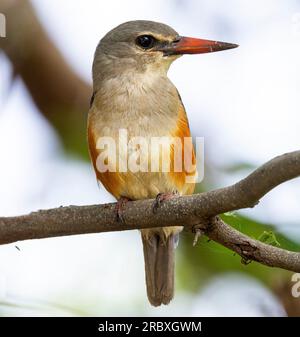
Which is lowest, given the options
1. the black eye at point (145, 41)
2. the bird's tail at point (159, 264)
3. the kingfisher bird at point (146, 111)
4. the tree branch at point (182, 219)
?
the tree branch at point (182, 219)

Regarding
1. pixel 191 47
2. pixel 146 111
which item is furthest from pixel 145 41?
pixel 146 111

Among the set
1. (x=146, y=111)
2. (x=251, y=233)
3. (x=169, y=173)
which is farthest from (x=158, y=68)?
(x=251, y=233)

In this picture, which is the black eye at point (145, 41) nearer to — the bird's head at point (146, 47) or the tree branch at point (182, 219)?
the bird's head at point (146, 47)

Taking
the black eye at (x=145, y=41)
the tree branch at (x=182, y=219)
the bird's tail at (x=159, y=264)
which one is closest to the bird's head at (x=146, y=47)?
the black eye at (x=145, y=41)

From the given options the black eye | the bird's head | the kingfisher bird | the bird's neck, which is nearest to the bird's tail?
the kingfisher bird

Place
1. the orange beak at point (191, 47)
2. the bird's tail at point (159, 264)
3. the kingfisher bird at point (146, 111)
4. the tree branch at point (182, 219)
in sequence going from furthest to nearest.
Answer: the bird's tail at point (159, 264)
the orange beak at point (191, 47)
the kingfisher bird at point (146, 111)
the tree branch at point (182, 219)
